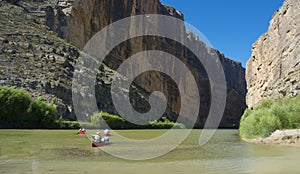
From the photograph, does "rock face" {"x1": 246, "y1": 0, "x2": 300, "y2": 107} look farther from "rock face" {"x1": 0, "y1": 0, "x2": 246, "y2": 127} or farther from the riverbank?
"rock face" {"x1": 0, "y1": 0, "x2": 246, "y2": 127}

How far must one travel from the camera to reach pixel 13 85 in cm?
4397

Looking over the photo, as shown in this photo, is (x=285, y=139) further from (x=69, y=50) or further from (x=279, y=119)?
(x=69, y=50)

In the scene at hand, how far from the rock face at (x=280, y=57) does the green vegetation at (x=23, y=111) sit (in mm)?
28235

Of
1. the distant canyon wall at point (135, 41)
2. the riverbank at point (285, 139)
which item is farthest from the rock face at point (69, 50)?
the riverbank at point (285, 139)

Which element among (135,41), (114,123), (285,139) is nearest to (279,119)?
(285,139)

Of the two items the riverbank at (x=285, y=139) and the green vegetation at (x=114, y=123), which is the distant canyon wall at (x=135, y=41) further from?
the riverbank at (x=285, y=139)

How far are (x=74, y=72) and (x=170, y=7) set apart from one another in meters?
103

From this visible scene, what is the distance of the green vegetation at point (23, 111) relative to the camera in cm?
3987

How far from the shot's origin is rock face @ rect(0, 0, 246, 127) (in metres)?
47.3

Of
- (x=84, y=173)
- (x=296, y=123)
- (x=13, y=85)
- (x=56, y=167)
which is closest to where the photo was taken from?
(x=84, y=173)

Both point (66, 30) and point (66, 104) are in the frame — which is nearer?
point (66, 104)

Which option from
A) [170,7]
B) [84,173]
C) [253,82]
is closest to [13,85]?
[84,173]

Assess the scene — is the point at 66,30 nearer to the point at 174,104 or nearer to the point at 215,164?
the point at 174,104

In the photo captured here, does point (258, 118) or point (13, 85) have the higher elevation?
point (13, 85)
